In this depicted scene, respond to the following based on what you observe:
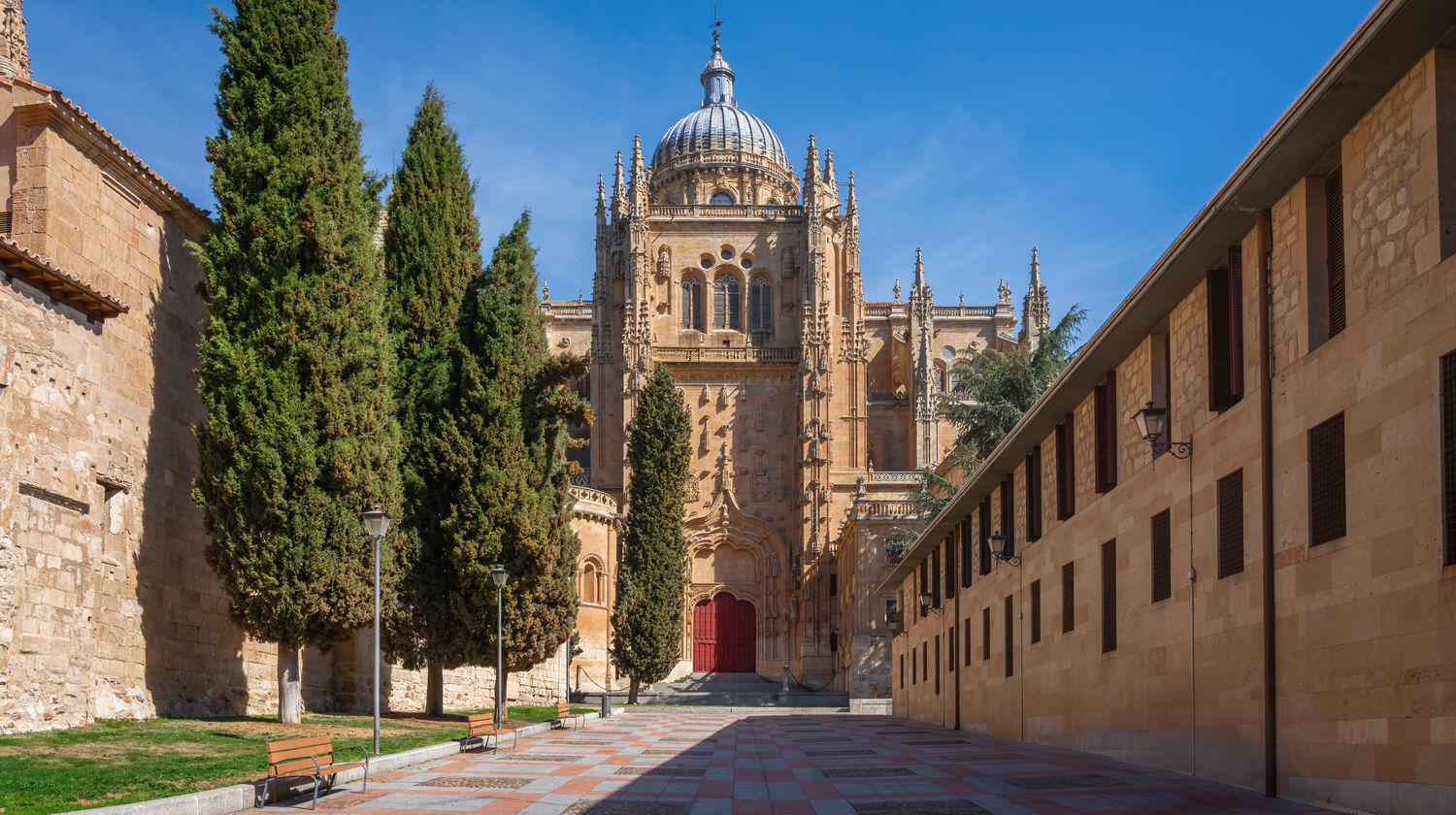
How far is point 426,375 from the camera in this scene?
2648 cm

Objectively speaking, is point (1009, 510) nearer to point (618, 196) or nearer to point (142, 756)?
point (142, 756)

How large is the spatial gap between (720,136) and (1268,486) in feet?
210

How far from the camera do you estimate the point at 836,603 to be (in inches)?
2267

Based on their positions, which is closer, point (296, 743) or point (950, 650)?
point (296, 743)

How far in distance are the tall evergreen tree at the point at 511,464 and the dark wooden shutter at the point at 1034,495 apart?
35.4ft

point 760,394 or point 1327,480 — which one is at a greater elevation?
point 760,394

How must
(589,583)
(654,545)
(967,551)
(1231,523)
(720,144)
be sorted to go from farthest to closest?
(720,144) < (589,583) < (654,545) < (967,551) < (1231,523)

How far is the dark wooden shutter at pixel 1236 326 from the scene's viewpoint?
12203 mm

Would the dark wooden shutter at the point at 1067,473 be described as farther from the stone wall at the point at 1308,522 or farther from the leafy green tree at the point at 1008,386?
the leafy green tree at the point at 1008,386

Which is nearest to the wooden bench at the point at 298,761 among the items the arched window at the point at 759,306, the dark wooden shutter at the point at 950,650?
the dark wooden shutter at the point at 950,650

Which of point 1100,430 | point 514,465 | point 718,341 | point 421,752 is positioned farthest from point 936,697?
point 718,341

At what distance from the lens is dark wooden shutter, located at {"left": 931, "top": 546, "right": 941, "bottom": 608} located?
32094 mm

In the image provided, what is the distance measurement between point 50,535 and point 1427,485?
16.5 metres

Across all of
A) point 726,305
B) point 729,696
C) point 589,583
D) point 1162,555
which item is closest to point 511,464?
point 1162,555
